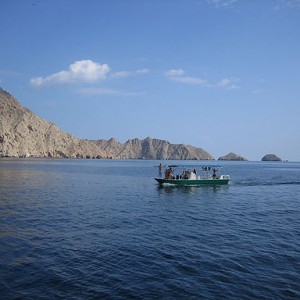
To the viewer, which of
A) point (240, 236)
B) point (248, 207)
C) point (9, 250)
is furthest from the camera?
point (248, 207)

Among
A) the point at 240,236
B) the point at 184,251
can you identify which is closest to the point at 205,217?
the point at 240,236

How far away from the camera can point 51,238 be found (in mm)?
20891

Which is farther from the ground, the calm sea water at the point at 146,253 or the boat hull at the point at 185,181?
the boat hull at the point at 185,181

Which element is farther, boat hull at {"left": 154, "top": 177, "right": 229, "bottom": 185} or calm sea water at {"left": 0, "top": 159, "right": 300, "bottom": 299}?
boat hull at {"left": 154, "top": 177, "right": 229, "bottom": 185}

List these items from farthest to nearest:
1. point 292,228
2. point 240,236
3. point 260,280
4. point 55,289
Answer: point 292,228
point 240,236
point 260,280
point 55,289

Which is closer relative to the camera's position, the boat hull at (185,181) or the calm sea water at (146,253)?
the calm sea water at (146,253)

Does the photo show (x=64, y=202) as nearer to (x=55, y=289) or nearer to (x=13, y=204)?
(x=13, y=204)

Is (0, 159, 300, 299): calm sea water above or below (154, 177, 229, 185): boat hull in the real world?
below

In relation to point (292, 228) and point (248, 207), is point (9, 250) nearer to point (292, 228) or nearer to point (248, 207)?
point (292, 228)

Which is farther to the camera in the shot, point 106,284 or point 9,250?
point 9,250

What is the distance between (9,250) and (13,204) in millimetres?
16477

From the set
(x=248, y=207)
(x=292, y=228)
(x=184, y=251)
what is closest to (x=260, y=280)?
(x=184, y=251)

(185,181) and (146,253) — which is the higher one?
(185,181)

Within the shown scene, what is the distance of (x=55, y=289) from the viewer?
1333 cm
